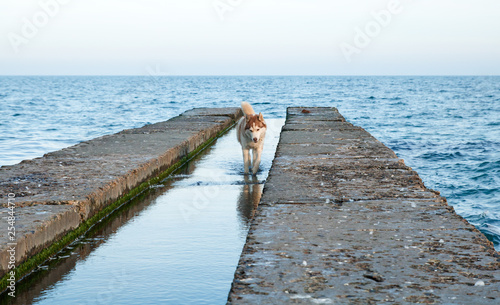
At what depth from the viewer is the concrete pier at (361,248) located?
216 cm

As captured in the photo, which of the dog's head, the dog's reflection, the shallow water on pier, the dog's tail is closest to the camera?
the shallow water on pier

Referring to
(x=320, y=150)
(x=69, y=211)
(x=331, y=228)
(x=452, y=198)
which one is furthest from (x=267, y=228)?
(x=452, y=198)

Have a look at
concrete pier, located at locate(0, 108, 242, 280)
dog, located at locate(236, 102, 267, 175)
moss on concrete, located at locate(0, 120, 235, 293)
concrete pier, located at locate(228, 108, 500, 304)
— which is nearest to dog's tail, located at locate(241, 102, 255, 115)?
dog, located at locate(236, 102, 267, 175)

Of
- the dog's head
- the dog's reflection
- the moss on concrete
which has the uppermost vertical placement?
the dog's head

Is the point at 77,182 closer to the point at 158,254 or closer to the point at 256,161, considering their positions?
the point at 158,254

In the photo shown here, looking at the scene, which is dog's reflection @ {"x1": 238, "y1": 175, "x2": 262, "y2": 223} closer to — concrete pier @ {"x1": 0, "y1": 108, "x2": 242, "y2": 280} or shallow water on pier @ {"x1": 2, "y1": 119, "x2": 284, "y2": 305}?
shallow water on pier @ {"x1": 2, "y1": 119, "x2": 284, "y2": 305}

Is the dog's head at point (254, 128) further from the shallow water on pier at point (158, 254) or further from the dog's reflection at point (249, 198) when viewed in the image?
the shallow water on pier at point (158, 254)

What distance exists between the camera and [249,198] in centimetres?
509

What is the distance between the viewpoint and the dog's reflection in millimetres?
4477

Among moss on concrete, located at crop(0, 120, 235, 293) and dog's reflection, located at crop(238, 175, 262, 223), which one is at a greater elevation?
dog's reflection, located at crop(238, 175, 262, 223)

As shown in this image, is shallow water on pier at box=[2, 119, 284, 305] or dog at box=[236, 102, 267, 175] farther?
dog at box=[236, 102, 267, 175]

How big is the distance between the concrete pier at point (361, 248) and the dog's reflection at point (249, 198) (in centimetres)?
30

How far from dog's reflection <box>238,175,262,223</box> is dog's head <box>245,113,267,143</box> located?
0.47 metres

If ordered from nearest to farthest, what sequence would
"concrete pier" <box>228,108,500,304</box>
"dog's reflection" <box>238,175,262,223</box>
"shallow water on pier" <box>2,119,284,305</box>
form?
1. "concrete pier" <box>228,108,500,304</box>
2. "shallow water on pier" <box>2,119,284,305</box>
3. "dog's reflection" <box>238,175,262,223</box>
